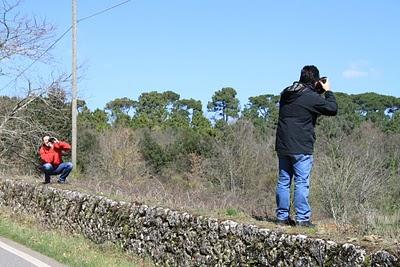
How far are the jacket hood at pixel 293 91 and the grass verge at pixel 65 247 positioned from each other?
322 cm

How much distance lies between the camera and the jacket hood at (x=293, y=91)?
21.4 feet

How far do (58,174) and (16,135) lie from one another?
15.0 meters

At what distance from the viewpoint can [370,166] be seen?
2678cm

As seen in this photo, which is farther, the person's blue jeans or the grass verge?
the person's blue jeans

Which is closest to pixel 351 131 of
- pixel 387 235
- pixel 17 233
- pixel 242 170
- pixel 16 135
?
pixel 242 170

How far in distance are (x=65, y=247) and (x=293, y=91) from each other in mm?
4757

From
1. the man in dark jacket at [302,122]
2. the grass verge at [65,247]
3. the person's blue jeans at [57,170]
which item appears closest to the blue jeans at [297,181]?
the man in dark jacket at [302,122]

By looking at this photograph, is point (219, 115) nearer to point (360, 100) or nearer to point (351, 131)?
point (360, 100)

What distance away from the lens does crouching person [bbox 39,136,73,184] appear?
42.7 ft

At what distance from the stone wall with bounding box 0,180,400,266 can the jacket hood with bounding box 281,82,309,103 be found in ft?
4.78

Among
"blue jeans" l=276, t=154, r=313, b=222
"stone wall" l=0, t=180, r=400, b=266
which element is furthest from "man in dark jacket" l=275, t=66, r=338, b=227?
"stone wall" l=0, t=180, r=400, b=266

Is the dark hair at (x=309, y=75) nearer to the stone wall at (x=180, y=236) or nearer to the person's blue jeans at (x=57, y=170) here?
the stone wall at (x=180, y=236)

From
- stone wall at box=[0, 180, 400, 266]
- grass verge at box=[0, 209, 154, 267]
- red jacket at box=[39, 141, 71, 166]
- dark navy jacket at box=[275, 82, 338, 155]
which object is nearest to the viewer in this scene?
stone wall at box=[0, 180, 400, 266]

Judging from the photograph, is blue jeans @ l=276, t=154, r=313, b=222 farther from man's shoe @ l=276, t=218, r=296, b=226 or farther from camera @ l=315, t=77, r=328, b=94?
camera @ l=315, t=77, r=328, b=94
